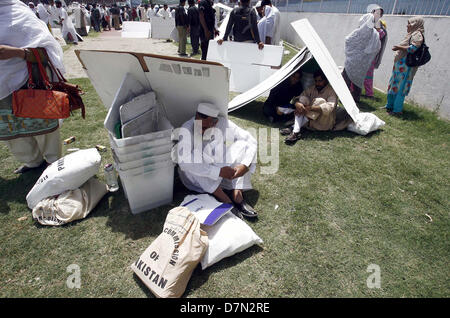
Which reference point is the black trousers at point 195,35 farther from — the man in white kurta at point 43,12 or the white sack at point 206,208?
the white sack at point 206,208

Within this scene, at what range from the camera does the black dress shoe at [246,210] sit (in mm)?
2328

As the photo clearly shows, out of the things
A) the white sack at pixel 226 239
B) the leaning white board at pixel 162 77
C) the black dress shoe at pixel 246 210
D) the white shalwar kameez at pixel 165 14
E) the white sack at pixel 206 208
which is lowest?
the black dress shoe at pixel 246 210

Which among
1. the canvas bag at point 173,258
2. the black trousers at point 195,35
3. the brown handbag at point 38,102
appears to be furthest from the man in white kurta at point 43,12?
the canvas bag at point 173,258

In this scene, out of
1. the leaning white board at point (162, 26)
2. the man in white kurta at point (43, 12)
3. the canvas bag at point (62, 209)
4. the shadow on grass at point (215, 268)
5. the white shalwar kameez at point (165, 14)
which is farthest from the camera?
the white shalwar kameez at point (165, 14)

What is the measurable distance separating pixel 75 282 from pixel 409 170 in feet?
12.1

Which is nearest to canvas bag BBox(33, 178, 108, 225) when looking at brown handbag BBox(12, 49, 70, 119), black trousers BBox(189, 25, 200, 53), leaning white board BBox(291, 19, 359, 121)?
brown handbag BBox(12, 49, 70, 119)

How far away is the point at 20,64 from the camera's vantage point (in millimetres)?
2240

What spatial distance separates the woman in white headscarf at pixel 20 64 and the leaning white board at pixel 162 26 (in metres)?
13.0

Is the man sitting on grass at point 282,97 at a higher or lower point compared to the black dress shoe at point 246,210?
higher

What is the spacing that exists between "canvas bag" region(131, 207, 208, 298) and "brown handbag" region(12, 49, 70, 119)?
150cm

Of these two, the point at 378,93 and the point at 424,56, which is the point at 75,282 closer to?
the point at 424,56

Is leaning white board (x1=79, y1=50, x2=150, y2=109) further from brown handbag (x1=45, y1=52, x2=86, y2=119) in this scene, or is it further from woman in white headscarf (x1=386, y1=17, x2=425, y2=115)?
woman in white headscarf (x1=386, y1=17, x2=425, y2=115)

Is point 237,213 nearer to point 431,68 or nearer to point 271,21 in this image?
point 431,68

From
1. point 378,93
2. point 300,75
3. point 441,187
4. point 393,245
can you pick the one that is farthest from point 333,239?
point 378,93
